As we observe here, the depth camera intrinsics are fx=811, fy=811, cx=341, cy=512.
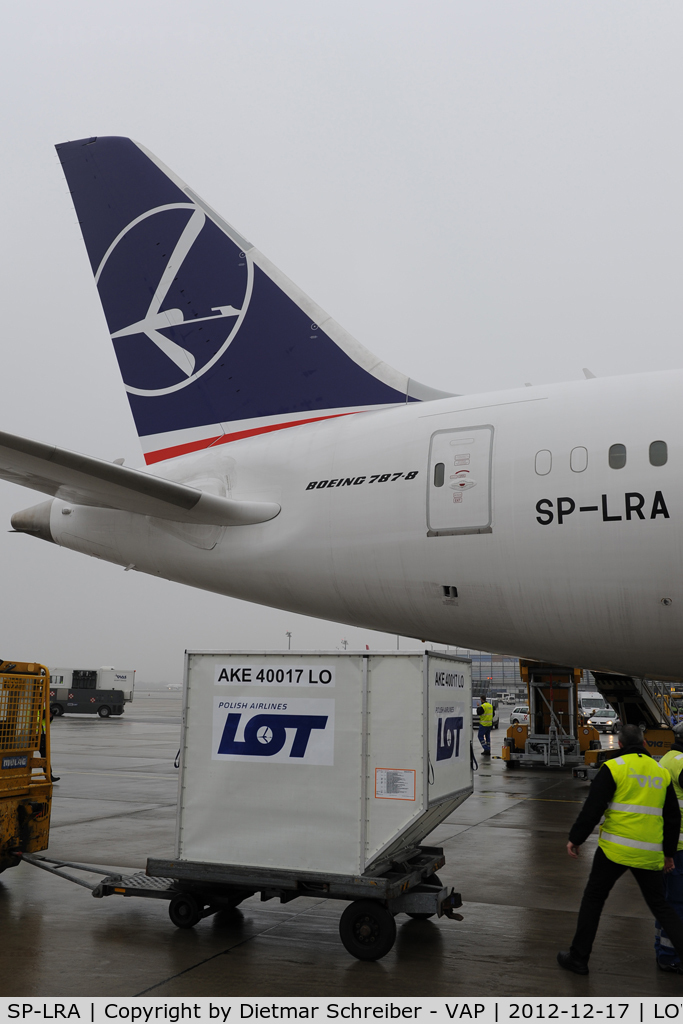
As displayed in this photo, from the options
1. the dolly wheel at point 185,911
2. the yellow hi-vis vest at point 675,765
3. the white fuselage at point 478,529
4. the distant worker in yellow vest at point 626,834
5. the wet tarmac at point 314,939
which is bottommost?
Result: the wet tarmac at point 314,939

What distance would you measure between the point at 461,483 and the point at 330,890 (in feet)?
13.5

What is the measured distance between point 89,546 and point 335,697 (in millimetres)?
4988

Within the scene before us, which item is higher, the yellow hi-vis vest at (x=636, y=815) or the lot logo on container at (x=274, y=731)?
the lot logo on container at (x=274, y=731)

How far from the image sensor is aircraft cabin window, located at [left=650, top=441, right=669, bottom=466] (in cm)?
757

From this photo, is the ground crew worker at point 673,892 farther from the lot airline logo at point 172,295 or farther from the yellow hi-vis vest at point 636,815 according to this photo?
the lot airline logo at point 172,295

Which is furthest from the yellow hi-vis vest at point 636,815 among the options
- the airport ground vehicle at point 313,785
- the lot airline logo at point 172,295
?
the lot airline logo at point 172,295

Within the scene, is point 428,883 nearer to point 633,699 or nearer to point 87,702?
point 633,699

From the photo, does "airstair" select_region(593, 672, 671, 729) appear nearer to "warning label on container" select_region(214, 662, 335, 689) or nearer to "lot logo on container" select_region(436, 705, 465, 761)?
"lot logo on container" select_region(436, 705, 465, 761)

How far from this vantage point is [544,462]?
8.10 meters

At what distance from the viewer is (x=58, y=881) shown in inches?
345

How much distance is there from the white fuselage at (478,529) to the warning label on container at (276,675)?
1.92 m

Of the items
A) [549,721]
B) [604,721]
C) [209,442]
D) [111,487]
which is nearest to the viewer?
[111,487]

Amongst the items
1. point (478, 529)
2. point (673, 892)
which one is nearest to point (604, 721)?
point (478, 529)

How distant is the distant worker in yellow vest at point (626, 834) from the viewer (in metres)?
5.89
